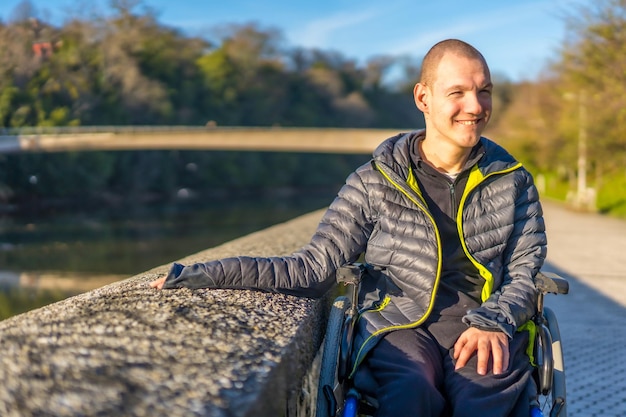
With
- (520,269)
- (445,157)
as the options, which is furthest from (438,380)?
(445,157)

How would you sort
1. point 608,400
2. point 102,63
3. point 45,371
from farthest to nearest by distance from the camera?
1. point 102,63
2. point 608,400
3. point 45,371

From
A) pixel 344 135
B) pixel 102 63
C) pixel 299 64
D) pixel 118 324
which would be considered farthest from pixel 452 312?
pixel 299 64

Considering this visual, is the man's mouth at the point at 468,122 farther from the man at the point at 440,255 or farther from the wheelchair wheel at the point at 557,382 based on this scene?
the wheelchair wheel at the point at 557,382

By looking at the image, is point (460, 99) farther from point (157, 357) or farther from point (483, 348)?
point (157, 357)

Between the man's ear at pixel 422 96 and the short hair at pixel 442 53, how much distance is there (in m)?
0.03

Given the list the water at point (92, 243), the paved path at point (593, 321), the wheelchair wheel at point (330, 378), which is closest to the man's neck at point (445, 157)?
the wheelchair wheel at point (330, 378)

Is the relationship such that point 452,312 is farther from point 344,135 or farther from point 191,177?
point 191,177

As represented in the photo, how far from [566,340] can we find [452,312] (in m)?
3.82

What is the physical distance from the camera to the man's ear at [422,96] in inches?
110

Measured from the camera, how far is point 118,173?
4897 centimetres

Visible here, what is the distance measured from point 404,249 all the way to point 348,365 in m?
0.45

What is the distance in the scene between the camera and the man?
250 cm

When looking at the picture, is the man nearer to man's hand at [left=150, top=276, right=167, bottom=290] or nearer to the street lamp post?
man's hand at [left=150, top=276, right=167, bottom=290]

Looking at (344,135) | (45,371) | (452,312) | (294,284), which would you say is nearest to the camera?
(45,371)
